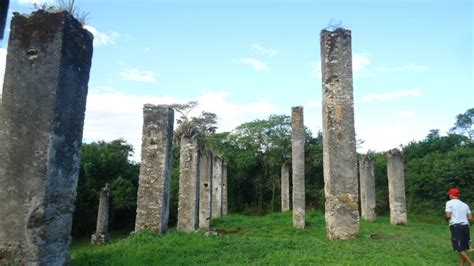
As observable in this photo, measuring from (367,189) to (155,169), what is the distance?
17599 mm

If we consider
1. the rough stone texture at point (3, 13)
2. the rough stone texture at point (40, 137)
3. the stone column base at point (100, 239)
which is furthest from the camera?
the stone column base at point (100, 239)

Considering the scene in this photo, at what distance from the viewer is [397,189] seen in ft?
74.2

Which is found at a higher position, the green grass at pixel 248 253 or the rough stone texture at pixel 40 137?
the rough stone texture at pixel 40 137

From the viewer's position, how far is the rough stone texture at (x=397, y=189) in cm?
2170

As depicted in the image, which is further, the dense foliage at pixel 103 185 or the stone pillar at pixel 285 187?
the stone pillar at pixel 285 187

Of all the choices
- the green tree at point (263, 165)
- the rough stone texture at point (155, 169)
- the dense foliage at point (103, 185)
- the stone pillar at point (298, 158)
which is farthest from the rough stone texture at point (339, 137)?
the green tree at point (263, 165)

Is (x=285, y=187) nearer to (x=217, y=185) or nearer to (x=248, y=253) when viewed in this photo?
(x=217, y=185)

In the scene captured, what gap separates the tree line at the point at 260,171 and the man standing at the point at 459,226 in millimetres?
19460

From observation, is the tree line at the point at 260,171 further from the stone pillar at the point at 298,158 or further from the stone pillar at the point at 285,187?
the stone pillar at the point at 298,158

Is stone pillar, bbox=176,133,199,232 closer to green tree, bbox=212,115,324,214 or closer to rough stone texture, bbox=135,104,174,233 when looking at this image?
rough stone texture, bbox=135,104,174,233

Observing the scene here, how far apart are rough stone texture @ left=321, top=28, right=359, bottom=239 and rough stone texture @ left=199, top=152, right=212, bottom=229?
8.58 metres

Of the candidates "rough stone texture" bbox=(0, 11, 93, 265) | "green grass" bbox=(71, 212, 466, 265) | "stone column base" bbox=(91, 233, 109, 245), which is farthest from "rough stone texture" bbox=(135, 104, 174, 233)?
"stone column base" bbox=(91, 233, 109, 245)

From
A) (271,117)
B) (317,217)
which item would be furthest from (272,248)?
(271,117)

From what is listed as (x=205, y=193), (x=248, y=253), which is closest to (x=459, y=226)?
(x=248, y=253)
